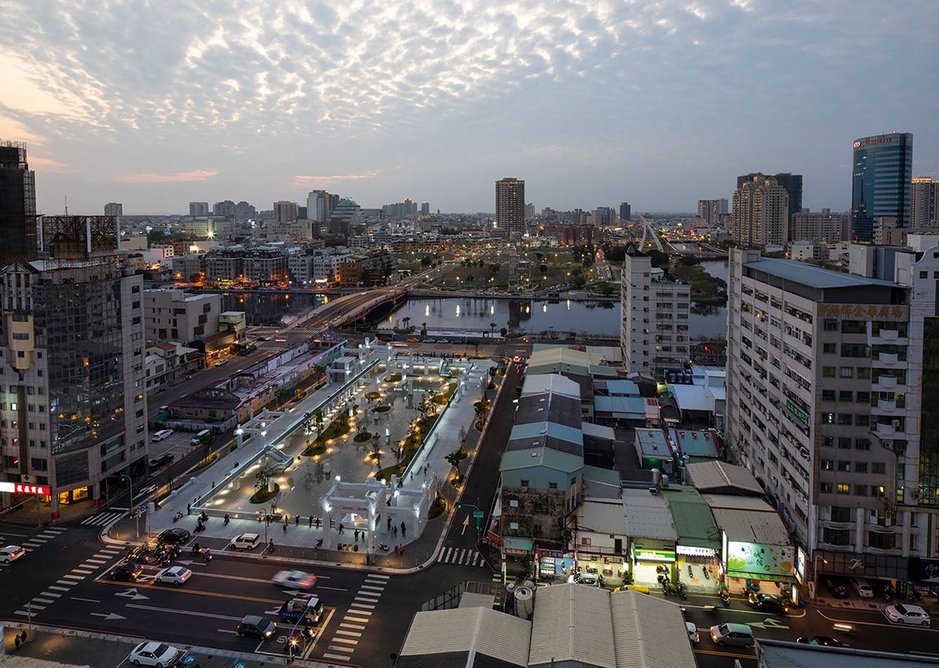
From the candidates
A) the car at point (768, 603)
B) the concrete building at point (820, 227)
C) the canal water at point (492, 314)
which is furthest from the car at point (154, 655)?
the concrete building at point (820, 227)

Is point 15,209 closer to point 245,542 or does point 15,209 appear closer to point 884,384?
point 245,542

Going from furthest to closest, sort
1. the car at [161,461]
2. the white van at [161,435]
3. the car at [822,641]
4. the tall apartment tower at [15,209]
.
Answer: the tall apartment tower at [15,209], the white van at [161,435], the car at [161,461], the car at [822,641]

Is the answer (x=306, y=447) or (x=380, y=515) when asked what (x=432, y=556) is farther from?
(x=306, y=447)

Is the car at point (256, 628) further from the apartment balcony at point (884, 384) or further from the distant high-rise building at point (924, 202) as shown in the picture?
the distant high-rise building at point (924, 202)

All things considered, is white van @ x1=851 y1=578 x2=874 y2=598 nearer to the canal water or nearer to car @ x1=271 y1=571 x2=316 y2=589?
car @ x1=271 y1=571 x2=316 y2=589

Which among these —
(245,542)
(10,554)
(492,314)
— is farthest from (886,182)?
(10,554)

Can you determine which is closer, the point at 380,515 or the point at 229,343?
the point at 380,515

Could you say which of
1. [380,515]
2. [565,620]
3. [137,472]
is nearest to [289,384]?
[137,472]
